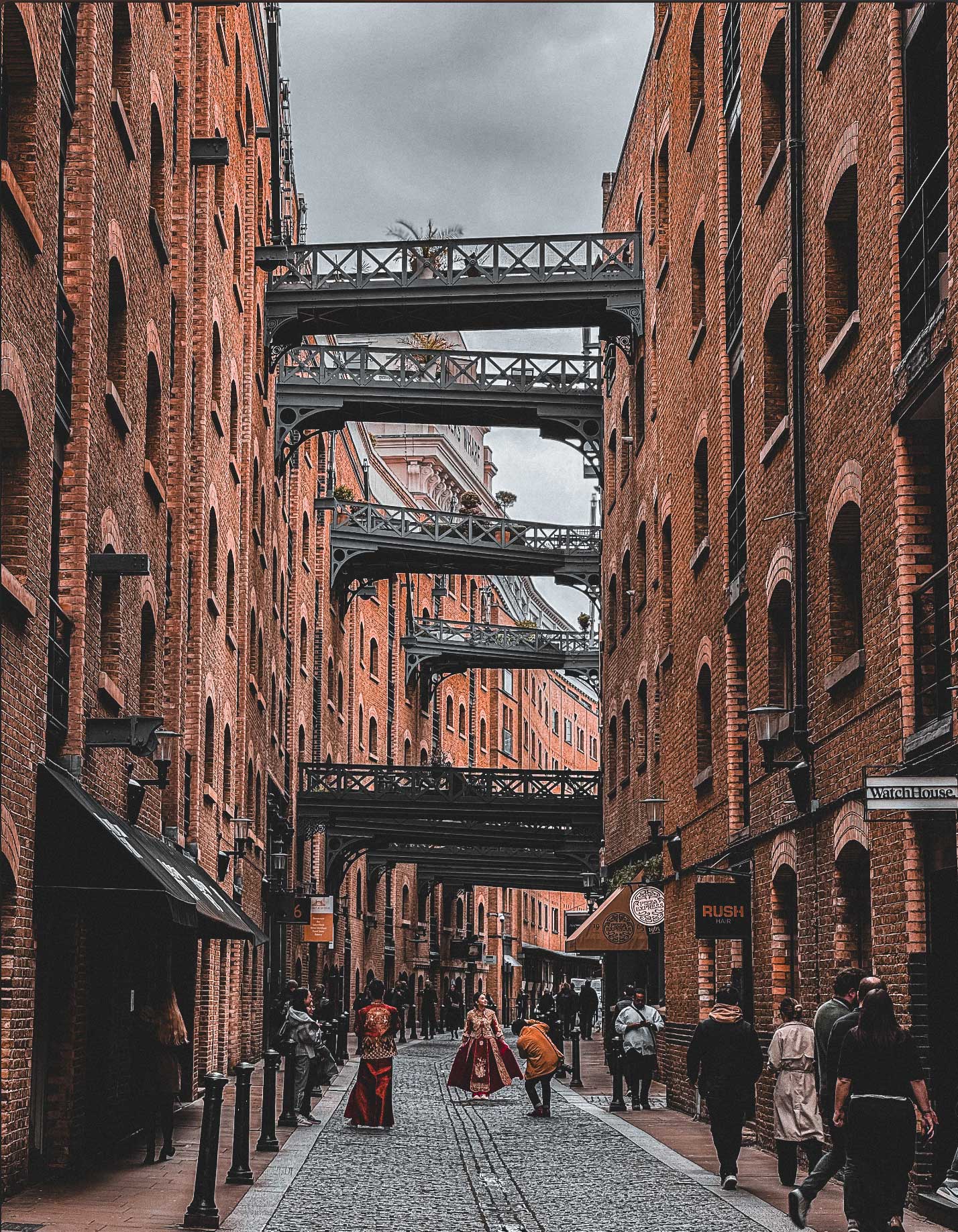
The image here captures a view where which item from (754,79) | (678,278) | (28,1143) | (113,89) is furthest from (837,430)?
(678,278)

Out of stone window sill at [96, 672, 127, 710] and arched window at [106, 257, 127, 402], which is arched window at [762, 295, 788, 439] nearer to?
arched window at [106, 257, 127, 402]

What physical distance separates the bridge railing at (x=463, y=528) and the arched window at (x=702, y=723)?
19607mm

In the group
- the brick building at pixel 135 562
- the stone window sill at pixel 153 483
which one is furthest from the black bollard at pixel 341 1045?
the stone window sill at pixel 153 483

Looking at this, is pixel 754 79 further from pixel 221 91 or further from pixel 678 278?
pixel 221 91

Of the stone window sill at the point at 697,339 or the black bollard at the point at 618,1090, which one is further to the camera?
the stone window sill at the point at 697,339

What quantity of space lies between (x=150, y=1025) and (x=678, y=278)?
1375cm

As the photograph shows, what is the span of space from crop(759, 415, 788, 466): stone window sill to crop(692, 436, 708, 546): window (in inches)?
186

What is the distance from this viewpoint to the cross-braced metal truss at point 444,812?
39.5m

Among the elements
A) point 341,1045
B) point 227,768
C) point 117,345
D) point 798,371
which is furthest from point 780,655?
point 341,1045

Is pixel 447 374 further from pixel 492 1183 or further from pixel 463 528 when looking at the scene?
pixel 492 1183

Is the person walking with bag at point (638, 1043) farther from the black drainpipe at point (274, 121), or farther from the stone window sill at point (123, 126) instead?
the black drainpipe at point (274, 121)

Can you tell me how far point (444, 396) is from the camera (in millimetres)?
33719

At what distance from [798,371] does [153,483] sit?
6.58 meters

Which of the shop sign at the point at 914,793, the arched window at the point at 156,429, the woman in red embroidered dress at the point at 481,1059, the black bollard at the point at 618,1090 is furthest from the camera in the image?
the woman in red embroidered dress at the point at 481,1059
